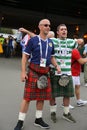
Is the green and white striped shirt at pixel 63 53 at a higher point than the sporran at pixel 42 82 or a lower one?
higher

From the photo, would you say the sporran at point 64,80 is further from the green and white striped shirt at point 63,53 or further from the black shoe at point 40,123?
the black shoe at point 40,123

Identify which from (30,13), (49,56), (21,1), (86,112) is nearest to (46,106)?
(86,112)

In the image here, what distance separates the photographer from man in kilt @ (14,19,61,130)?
19.8ft

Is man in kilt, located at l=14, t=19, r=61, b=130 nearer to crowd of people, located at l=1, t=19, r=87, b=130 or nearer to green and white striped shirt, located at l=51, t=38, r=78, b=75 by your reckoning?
crowd of people, located at l=1, t=19, r=87, b=130

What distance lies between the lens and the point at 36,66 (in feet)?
20.1

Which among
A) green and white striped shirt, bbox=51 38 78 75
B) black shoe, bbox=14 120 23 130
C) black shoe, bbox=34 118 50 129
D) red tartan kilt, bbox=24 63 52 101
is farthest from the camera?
green and white striped shirt, bbox=51 38 78 75

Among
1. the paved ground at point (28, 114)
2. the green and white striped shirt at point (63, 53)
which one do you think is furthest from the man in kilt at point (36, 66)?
the green and white striped shirt at point (63, 53)

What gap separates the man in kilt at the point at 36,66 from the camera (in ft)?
19.8

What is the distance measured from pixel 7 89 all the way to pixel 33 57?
4.48 metres

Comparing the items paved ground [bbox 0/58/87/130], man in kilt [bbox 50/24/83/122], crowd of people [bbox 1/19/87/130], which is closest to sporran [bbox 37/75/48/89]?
crowd of people [bbox 1/19/87/130]

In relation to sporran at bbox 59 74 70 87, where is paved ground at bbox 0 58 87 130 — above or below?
below

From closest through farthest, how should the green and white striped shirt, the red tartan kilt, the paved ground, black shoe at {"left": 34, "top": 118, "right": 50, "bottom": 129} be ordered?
the red tartan kilt, black shoe at {"left": 34, "top": 118, "right": 50, "bottom": 129}, the paved ground, the green and white striped shirt

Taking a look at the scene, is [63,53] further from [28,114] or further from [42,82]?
[28,114]

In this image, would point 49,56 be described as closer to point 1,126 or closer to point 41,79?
point 41,79
